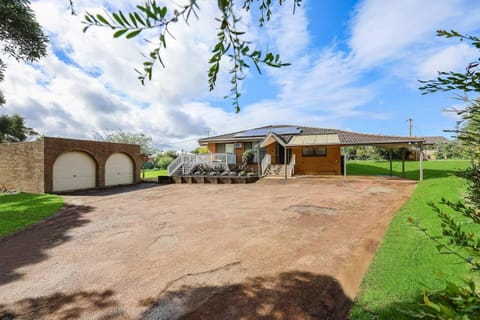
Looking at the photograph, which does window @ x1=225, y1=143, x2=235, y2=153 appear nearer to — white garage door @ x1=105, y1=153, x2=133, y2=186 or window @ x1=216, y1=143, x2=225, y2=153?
window @ x1=216, y1=143, x2=225, y2=153

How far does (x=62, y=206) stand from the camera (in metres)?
10.2

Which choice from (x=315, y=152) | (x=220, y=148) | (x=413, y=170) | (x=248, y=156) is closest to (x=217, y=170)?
(x=248, y=156)

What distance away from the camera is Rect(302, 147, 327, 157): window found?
18.9 meters

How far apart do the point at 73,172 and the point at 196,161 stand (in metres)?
8.80

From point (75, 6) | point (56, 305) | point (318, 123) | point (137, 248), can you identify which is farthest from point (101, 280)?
point (318, 123)

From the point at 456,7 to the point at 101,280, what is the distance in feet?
20.2

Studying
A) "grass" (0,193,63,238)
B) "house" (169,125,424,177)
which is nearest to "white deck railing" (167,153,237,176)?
"house" (169,125,424,177)

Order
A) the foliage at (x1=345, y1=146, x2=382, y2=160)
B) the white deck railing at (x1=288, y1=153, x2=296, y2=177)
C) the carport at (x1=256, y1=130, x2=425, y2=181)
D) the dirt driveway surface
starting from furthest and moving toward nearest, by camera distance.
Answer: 1. the foliage at (x1=345, y1=146, x2=382, y2=160)
2. the white deck railing at (x1=288, y1=153, x2=296, y2=177)
3. the carport at (x1=256, y1=130, x2=425, y2=181)
4. the dirt driveway surface

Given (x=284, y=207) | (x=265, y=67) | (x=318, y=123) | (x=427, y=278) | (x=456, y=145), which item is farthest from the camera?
(x=318, y=123)

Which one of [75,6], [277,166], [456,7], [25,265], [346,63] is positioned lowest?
[25,265]

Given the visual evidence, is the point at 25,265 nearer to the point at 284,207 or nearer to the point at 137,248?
the point at 137,248

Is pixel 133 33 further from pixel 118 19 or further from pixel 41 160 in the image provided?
pixel 41 160

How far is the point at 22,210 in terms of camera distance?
9.07 metres

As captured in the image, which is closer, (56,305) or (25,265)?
(56,305)
